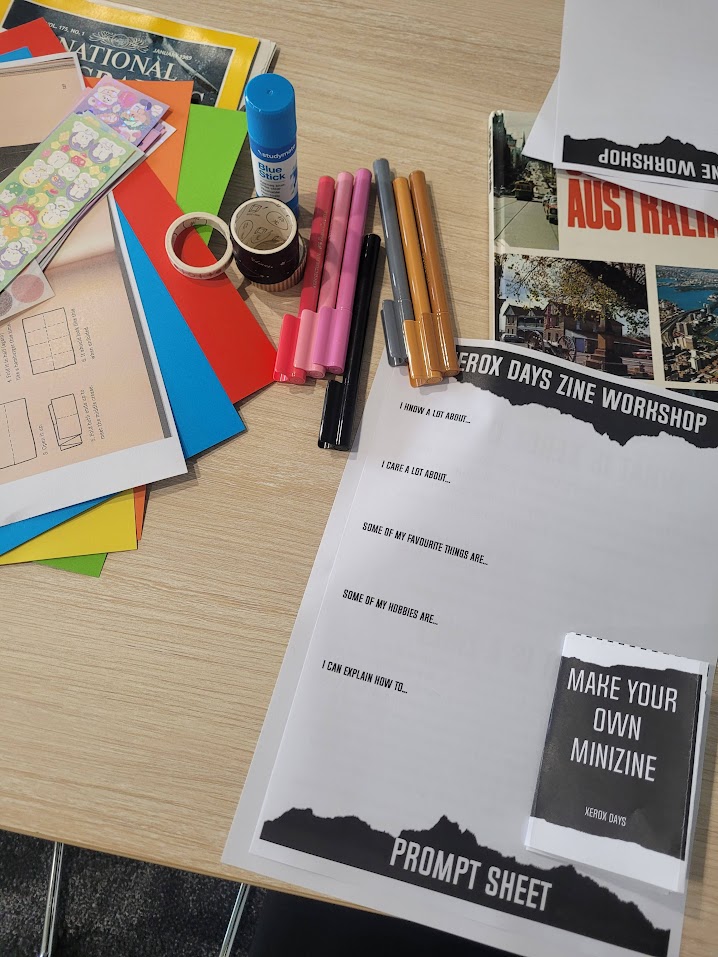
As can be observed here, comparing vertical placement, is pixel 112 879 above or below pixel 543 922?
below

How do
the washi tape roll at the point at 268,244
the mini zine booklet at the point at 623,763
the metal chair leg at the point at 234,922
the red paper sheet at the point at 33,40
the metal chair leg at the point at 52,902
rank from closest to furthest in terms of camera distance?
the mini zine booklet at the point at 623,763
the washi tape roll at the point at 268,244
the red paper sheet at the point at 33,40
the metal chair leg at the point at 234,922
the metal chair leg at the point at 52,902

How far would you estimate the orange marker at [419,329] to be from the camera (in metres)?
0.60

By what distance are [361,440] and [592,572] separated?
0.72ft

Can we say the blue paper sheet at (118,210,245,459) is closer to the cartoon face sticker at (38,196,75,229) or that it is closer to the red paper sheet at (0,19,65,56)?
the cartoon face sticker at (38,196,75,229)

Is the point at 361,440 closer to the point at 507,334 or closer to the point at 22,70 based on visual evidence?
the point at 507,334

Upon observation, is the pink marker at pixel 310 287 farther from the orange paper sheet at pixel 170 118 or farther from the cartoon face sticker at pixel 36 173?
the cartoon face sticker at pixel 36 173

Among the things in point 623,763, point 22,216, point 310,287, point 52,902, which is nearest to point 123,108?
point 22,216

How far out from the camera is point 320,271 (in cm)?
62

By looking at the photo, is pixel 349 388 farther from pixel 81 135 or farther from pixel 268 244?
pixel 81 135

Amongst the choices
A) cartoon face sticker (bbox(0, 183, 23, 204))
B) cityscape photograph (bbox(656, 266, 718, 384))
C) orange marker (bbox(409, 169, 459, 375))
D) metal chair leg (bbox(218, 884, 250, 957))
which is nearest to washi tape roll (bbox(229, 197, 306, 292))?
orange marker (bbox(409, 169, 459, 375))

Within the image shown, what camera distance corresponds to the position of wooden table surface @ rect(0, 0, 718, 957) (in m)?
0.50

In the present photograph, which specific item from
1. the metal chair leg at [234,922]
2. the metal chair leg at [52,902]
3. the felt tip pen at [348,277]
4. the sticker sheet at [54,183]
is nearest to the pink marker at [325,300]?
the felt tip pen at [348,277]

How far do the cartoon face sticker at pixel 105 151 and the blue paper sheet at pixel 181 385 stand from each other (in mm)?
120

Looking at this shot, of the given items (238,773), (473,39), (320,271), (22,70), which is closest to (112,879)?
(238,773)
